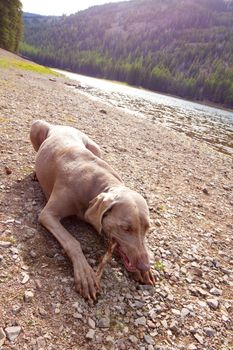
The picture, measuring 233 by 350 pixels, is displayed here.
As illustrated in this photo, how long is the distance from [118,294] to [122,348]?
936 mm

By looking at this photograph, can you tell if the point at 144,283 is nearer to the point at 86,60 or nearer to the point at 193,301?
the point at 193,301

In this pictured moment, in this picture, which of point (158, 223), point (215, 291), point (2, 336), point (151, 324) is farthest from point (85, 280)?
point (158, 223)

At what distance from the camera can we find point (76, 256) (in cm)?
516

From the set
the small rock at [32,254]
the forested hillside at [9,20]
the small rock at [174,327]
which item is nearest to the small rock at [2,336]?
the small rock at [32,254]

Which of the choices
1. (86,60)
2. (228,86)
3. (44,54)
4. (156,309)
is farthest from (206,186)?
(44,54)

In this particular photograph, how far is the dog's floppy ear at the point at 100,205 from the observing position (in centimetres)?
518

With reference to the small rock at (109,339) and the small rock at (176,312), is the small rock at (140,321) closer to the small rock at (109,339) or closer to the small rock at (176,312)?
the small rock at (109,339)

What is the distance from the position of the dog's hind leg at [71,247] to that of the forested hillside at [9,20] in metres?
69.9

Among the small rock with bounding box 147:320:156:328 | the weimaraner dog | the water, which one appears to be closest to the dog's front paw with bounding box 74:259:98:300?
the weimaraner dog

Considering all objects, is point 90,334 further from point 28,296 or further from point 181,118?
point 181,118

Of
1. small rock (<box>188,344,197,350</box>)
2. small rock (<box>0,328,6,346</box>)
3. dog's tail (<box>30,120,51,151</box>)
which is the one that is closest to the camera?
small rock (<box>0,328,6,346</box>)

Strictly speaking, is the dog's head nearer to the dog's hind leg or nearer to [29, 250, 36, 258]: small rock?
the dog's hind leg

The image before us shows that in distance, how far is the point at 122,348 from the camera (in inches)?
167

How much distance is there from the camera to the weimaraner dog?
16.3 ft
